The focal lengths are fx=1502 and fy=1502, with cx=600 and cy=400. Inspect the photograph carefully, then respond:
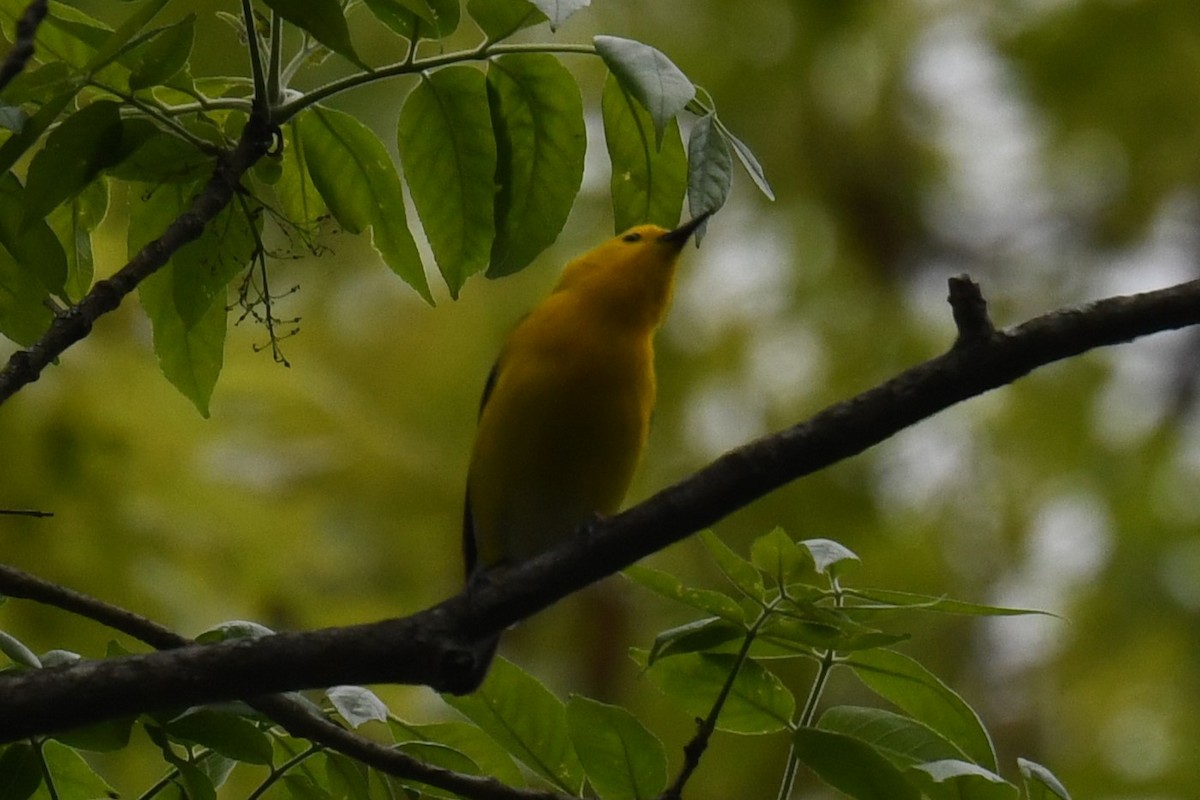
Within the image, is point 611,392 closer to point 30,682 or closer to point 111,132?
point 111,132

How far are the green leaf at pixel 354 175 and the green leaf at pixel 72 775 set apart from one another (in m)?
0.94

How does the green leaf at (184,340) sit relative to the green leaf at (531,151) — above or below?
below

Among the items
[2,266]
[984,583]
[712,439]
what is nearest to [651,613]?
[712,439]

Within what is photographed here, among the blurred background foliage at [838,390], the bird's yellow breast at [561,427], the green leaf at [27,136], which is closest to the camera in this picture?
the green leaf at [27,136]

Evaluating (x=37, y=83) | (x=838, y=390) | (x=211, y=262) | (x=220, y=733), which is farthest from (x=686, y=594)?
(x=838, y=390)

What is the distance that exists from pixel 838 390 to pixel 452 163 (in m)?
6.12

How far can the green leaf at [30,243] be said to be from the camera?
7.58 feet

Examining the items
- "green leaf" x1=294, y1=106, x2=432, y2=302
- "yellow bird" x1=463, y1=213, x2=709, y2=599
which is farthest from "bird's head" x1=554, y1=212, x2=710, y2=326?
"green leaf" x1=294, y1=106, x2=432, y2=302

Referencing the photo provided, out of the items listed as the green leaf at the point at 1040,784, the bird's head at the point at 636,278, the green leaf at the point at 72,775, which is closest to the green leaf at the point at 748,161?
the green leaf at the point at 1040,784

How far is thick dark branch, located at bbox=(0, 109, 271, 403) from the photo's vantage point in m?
2.22

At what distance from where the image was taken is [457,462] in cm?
761

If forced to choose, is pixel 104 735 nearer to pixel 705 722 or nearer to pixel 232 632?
pixel 232 632

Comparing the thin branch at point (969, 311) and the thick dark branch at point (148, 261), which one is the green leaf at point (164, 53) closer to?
the thick dark branch at point (148, 261)

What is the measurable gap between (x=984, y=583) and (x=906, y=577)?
0.82m
